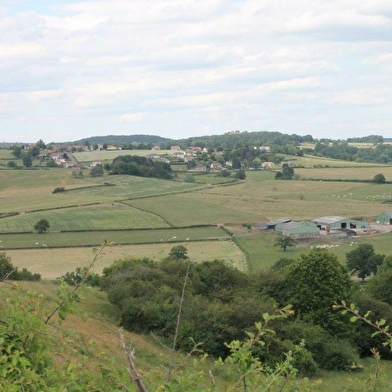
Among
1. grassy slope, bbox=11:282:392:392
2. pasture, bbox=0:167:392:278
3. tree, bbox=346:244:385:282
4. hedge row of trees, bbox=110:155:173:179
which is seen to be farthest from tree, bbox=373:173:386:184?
grassy slope, bbox=11:282:392:392

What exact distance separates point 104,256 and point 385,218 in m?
36.2

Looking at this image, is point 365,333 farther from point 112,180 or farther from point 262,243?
point 112,180

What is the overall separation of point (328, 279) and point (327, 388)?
10145mm

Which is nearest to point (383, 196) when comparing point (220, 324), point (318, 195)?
point (318, 195)

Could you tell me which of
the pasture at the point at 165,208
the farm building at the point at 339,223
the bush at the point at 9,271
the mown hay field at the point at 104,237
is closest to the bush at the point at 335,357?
the bush at the point at 9,271

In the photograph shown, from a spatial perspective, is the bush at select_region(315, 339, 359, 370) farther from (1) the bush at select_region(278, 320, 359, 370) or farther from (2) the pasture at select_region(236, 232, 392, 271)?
(2) the pasture at select_region(236, 232, 392, 271)

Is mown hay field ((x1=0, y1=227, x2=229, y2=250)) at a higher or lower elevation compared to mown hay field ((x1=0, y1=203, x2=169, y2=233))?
lower

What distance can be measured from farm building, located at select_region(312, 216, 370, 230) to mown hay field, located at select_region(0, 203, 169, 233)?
54.9 feet

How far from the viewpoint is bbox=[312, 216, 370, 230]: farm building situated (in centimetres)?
7494

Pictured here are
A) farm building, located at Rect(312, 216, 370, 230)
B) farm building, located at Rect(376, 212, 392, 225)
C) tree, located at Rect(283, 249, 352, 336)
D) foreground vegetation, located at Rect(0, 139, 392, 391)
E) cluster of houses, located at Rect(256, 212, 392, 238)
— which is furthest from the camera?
farm building, located at Rect(376, 212, 392, 225)

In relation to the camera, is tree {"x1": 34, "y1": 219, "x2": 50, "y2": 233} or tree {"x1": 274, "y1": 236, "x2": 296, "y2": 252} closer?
tree {"x1": 274, "y1": 236, "x2": 296, "y2": 252}

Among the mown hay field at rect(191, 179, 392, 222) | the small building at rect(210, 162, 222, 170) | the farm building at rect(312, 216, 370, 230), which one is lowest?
the farm building at rect(312, 216, 370, 230)

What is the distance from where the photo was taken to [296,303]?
111 feet

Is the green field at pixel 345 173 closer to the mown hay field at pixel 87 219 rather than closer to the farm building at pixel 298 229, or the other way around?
the farm building at pixel 298 229
